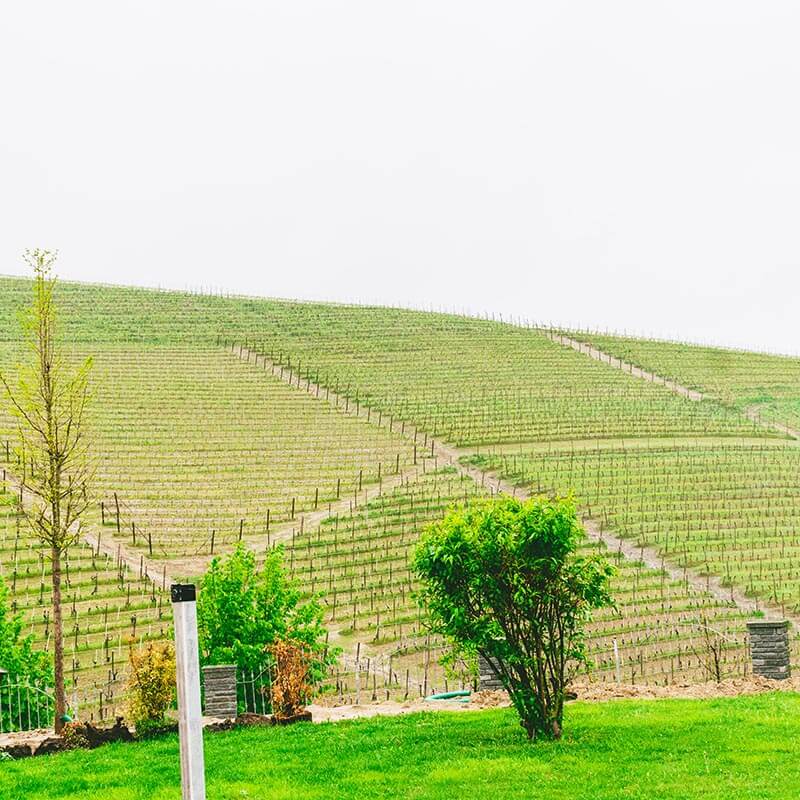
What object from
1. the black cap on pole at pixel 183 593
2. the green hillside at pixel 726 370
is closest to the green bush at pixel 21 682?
the black cap on pole at pixel 183 593

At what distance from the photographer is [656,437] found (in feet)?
175

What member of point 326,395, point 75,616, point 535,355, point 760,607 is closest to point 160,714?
point 75,616

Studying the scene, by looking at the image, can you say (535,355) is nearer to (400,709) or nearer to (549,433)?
(549,433)

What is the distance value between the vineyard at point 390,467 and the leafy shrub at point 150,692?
384cm

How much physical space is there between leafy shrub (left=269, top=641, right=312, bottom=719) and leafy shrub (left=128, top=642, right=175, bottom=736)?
164cm

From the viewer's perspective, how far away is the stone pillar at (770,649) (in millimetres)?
18094

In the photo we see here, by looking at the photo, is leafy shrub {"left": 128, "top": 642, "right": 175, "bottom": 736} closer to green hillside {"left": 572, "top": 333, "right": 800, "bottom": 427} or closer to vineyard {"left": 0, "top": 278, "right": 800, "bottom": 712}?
vineyard {"left": 0, "top": 278, "right": 800, "bottom": 712}

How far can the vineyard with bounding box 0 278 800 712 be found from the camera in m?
28.7

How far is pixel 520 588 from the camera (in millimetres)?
13414

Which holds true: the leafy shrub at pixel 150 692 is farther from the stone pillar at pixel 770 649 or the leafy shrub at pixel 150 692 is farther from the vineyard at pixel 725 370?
the vineyard at pixel 725 370

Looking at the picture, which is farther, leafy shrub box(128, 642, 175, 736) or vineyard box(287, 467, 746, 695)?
vineyard box(287, 467, 746, 695)

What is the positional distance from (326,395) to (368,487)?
1707 cm

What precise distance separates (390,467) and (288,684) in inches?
1162

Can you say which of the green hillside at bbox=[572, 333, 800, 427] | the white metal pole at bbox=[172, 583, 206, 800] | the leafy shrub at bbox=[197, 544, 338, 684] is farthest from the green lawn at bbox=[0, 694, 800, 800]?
the green hillside at bbox=[572, 333, 800, 427]
